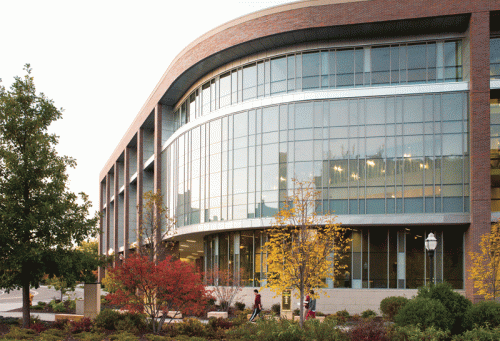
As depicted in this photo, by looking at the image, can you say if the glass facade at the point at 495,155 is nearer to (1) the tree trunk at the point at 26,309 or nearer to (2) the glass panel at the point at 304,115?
(2) the glass panel at the point at 304,115

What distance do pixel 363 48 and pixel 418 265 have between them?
13454mm

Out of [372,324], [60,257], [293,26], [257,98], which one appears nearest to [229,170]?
[257,98]

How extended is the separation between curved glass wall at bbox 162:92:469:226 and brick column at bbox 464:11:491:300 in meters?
0.84

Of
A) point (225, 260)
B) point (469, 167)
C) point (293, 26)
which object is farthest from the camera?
point (225, 260)

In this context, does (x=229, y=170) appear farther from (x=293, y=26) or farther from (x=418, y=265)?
(x=418, y=265)

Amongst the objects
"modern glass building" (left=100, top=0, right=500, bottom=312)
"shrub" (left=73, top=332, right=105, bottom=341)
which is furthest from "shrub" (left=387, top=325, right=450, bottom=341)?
"modern glass building" (left=100, top=0, right=500, bottom=312)

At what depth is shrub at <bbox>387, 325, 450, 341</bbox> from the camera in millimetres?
15125

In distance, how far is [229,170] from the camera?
123 ft

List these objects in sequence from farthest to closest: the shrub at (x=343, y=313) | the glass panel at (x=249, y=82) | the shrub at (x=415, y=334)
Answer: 1. the glass panel at (x=249, y=82)
2. the shrub at (x=343, y=313)
3. the shrub at (x=415, y=334)

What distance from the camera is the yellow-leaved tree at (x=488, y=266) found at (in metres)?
26.9

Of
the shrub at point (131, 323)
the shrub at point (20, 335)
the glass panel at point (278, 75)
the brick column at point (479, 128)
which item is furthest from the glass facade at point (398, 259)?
the shrub at point (20, 335)

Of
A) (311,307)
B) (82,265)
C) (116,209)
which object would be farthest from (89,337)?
(116,209)

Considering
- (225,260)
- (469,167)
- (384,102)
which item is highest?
(384,102)

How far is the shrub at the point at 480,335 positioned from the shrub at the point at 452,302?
45.7 inches
